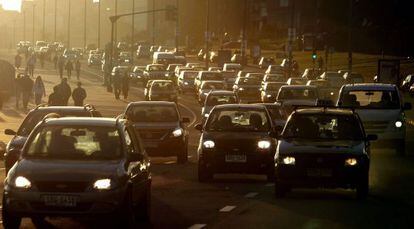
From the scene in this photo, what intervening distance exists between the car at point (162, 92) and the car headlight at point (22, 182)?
55084 millimetres

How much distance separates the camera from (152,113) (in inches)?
1321

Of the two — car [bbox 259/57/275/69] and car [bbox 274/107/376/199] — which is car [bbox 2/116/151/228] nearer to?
car [bbox 274/107/376/199]

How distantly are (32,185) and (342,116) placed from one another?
9523 millimetres

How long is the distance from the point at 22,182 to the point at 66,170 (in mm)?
543

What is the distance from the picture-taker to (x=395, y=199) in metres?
23.2

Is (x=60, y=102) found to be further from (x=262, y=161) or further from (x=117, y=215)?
(x=117, y=215)

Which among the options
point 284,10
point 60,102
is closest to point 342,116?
point 60,102

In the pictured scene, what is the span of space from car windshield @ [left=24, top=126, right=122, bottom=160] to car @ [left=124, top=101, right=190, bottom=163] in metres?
14.4

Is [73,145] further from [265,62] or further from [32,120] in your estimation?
[265,62]

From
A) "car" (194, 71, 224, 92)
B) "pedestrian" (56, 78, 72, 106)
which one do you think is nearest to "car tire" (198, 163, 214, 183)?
"pedestrian" (56, 78, 72, 106)

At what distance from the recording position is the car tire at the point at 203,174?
2622 cm

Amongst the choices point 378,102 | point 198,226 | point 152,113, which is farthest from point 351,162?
point 378,102

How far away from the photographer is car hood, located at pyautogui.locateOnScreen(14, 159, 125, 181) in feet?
52.4

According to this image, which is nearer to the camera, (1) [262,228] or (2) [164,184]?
(1) [262,228]
